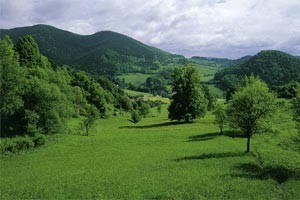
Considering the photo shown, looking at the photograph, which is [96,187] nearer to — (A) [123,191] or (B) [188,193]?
(A) [123,191]

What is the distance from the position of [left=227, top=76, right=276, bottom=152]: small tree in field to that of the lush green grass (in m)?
4.29

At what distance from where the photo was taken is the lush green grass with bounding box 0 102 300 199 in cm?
3075

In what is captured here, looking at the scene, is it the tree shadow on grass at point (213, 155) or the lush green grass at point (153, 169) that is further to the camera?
the tree shadow on grass at point (213, 155)

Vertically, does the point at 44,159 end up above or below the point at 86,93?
below

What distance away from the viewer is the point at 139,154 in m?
50.9

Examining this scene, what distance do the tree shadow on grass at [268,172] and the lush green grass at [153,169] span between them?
0.11 metres

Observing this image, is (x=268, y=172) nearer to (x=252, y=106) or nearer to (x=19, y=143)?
(x=252, y=106)

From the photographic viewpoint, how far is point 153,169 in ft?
132

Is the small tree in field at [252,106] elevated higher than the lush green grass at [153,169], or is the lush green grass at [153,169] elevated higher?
the small tree in field at [252,106]

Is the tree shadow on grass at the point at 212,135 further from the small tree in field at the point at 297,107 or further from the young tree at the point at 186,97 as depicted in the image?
the small tree in field at the point at 297,107

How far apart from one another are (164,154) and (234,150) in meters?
10.6

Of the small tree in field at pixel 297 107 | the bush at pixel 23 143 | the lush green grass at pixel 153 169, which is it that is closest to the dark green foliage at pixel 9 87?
the bush at pixel 23 143

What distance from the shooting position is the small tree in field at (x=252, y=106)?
47531mm

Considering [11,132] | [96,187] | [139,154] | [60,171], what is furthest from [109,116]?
[96,187]
